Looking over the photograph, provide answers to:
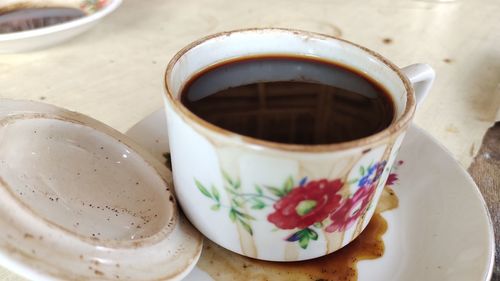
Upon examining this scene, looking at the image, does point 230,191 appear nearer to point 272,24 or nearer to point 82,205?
point 82,205

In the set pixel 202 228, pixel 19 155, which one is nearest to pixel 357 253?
pixel 202 228

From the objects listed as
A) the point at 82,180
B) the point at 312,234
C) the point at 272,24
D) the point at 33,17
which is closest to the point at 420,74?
the point at 312,234

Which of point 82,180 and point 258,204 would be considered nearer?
point 258,204

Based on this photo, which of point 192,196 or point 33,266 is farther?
point 192,196

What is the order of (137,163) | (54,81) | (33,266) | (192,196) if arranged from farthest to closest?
(54,81) → (137,163) → (192,196) → (33,266)

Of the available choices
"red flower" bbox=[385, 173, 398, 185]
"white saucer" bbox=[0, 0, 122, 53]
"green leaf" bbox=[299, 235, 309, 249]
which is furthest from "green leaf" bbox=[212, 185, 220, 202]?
"white saucer" bbox=[0, 0, 122, 53]

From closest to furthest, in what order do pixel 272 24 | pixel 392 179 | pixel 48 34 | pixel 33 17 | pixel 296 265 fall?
1. pixel 296 265
2. pixel 392 179
3. pixel 48 34
4. pixel 33 17
5. pixel 272 24

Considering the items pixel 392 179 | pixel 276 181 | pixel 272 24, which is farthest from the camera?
pixel 272 24

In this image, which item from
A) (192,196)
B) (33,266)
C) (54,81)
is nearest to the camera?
(33,266)

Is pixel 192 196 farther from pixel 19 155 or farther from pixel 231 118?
pixel 19 155
